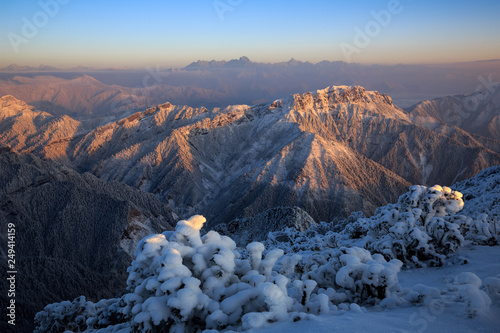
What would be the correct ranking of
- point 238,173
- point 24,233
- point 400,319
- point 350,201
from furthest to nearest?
point 238,173
point 350,201
point 24,233
point 400,319

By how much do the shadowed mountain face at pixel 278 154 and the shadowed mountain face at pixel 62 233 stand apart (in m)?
43.0

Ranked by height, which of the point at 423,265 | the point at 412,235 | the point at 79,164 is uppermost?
the point at 412,235

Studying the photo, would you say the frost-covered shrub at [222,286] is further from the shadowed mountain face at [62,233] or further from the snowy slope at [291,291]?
the shadowed mountain face at [62,233]

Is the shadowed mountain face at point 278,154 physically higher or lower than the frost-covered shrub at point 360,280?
lower

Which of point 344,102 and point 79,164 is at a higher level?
point 344,102

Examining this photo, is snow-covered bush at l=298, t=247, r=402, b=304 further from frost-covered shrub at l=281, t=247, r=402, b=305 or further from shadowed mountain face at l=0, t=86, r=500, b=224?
shadowed mountain face at l=0, t=86, r=500, b=224

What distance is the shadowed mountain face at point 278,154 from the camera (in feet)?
348

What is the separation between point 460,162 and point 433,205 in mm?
155197

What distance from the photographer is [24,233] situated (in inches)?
2232

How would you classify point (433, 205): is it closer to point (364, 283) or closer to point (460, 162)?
point (364, 283)

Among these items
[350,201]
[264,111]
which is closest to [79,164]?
[264,111]
